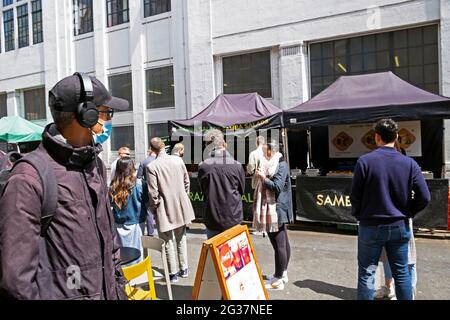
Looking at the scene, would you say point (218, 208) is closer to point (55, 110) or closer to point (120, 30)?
point (55, 110)

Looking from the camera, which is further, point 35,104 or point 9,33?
point 9,33

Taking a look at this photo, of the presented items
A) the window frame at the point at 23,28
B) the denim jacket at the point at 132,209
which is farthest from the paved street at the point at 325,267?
the window frame at the point at 23,28

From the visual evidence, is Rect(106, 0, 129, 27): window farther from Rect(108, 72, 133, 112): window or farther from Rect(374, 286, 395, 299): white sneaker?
Rect(374, 286, 395, 299): white sneaker

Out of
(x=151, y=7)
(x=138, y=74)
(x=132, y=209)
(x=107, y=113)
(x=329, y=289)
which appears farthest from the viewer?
(x=138, y=74)

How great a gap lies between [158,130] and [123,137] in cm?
199

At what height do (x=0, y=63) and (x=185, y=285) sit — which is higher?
(x=0, y=63)

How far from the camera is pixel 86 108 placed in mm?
1896

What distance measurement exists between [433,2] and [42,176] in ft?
37.3

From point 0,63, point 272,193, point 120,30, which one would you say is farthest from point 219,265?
point 0,63

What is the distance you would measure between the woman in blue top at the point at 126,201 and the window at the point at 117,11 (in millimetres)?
12993

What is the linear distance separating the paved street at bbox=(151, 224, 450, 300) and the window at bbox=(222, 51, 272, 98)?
6.39 metres

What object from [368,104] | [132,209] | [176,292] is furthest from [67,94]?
[368,104]

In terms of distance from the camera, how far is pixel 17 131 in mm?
11891

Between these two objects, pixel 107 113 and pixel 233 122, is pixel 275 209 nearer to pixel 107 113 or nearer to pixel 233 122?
pixel 107 113
